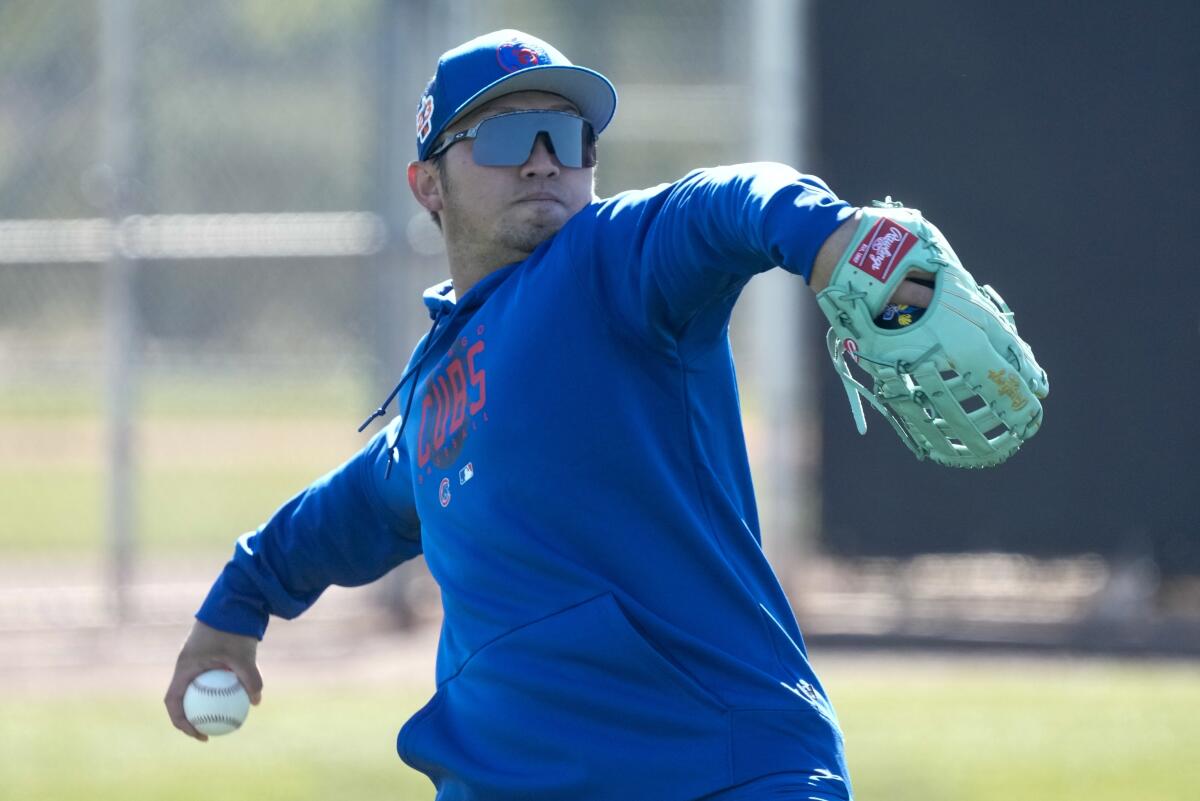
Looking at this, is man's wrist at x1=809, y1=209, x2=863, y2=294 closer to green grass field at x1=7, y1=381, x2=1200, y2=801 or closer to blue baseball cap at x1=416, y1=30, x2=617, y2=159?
blue baseball cap at x1=416, y1=30, x2=617, y2=159

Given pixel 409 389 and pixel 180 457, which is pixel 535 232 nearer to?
pixel 409 389

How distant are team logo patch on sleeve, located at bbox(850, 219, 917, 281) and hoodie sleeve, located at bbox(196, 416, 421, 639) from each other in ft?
5.42

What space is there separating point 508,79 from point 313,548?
121 centimetres

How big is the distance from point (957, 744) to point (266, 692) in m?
3.18

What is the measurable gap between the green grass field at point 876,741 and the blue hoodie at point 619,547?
124 inches

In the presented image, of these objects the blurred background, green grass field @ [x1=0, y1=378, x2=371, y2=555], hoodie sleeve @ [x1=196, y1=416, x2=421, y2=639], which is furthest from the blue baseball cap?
green grass field @ [x1=0, y1=378, x2=371, y2=555]

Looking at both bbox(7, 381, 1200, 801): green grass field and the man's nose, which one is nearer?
the man's nose

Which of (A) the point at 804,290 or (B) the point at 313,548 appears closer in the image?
(B) the point at 313,548

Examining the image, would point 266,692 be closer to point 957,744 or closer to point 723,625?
point 957,744

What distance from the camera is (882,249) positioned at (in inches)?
85.5

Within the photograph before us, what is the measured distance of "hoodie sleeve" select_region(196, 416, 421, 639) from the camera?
143 inches

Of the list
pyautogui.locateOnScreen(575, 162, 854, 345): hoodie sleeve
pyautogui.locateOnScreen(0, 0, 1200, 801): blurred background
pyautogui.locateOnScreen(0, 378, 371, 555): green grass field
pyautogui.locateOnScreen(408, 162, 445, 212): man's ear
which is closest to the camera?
pyautogui.locateOnScreen(575, 162, 854, 345): hoodie sleeve

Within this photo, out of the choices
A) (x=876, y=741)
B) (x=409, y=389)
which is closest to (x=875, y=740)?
(x=876, y=741)

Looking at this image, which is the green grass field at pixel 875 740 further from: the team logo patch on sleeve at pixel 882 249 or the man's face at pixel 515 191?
the team logo patch on sleeve at pixel 882 249
